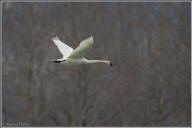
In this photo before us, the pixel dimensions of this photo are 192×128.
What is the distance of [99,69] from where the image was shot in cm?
1627

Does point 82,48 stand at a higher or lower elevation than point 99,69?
higher

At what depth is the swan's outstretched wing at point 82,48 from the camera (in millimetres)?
6855

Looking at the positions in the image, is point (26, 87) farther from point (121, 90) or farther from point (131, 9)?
point (131, 9)

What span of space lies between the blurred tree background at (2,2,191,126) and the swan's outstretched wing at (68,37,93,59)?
25.6 feet

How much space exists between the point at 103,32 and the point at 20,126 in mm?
4089

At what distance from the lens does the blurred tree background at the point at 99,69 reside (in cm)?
1593

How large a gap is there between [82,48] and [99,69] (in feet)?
29.9

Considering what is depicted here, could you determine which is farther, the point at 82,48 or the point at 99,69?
the point at 99,69

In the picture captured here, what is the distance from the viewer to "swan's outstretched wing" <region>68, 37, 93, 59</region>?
6.86 m

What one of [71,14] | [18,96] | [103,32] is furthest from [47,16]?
[18,96]

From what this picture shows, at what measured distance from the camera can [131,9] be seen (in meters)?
17.8

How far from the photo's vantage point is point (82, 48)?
23.5 ft

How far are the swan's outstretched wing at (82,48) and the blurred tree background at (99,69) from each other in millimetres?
7807

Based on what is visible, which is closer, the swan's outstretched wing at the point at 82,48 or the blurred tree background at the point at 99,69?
the swan's outstretched wing at the point at 82,48
